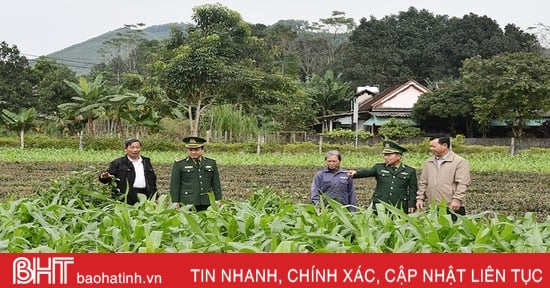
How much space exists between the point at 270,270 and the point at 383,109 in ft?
111

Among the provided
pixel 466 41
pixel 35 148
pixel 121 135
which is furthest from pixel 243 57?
pixel 466 41

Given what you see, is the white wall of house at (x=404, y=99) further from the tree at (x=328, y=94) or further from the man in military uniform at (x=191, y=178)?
the man in military uniform at (x=191, y=178)

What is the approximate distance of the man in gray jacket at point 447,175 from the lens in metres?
5.88

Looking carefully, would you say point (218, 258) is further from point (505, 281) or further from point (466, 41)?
point (466, 41)

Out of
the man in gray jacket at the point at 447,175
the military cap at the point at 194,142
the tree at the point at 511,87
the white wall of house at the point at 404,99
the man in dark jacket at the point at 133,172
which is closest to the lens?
the man in gray jacket at the point at 447,175

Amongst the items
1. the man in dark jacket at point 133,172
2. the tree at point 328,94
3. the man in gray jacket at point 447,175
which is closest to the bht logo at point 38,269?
the man in dark jacket at point 133,172

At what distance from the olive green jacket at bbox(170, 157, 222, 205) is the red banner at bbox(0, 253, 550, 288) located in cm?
379

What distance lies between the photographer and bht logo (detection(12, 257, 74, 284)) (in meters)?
2.52

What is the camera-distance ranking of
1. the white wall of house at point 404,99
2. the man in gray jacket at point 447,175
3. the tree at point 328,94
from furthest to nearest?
the tree at point 328,94 < the white wall of house at point 404,99 < the man in gray jacket at point 447,175

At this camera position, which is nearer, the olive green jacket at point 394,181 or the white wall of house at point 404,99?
the olive green jacket at point 394,181

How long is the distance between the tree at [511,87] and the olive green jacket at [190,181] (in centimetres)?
2334

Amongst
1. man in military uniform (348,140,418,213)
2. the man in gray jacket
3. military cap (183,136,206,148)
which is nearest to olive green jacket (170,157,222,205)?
military cap (183,136,206,148)

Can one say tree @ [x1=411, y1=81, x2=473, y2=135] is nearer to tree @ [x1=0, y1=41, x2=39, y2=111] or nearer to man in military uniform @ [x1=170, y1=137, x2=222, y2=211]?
tree @ [x1=0, y1=41, x2=39, y2=111]

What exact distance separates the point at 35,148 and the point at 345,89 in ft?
54.6
